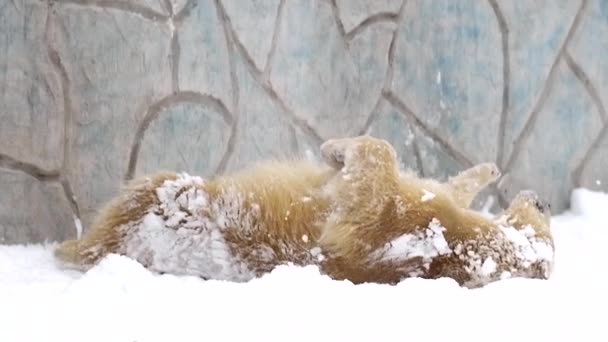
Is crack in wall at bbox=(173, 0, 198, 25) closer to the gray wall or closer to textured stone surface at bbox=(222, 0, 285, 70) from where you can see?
the gray wall

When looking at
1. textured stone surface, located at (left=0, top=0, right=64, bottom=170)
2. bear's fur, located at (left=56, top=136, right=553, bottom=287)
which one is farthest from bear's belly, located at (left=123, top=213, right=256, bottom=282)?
textured stone surface, located at (left=0, top=0, right=64, bottom=170)

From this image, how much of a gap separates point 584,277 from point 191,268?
4.86 ft

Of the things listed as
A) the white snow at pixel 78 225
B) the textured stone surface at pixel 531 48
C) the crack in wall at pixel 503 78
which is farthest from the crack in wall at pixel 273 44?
the textured stone surface at pixel 531 48

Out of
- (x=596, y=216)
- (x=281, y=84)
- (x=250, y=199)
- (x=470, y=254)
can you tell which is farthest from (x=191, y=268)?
(x=596, y=216)

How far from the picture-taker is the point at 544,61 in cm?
492

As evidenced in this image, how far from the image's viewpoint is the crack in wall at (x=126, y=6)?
12.2 feet

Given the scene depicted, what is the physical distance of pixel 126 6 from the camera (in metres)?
3.81

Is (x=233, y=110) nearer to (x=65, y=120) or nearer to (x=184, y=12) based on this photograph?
(x=184, y=12)

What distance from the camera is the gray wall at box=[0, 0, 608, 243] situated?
12.2 feet

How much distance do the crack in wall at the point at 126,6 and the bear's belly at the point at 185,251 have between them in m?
1.01

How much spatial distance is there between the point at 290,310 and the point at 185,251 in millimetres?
900

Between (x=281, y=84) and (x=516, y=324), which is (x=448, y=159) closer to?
(x=281, y=84)

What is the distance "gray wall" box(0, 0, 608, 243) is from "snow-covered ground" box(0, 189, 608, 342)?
1.01m

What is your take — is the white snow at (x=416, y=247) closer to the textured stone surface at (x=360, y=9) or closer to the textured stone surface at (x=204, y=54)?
the textured stone surface at (x=204, y=54)
